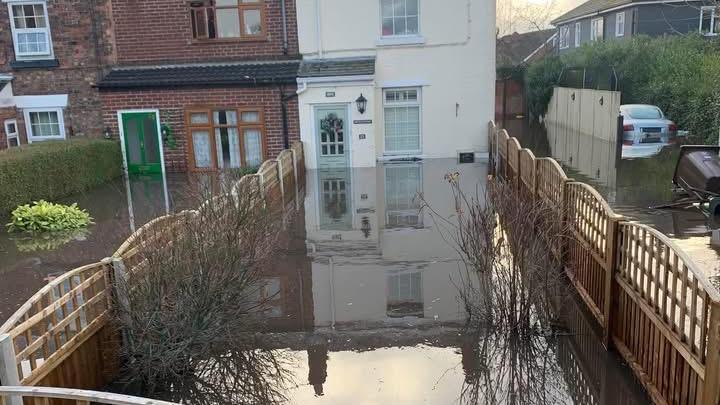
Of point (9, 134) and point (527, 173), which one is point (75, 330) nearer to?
point (527, 173)

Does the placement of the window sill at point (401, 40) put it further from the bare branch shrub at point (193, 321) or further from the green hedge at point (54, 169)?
the bare branch shrub at point (193, 321)

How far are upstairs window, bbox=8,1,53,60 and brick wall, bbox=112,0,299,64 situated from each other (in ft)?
6.47

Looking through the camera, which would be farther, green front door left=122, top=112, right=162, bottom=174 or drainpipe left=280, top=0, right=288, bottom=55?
green front door left=122, top=112, right=162, bottom=174

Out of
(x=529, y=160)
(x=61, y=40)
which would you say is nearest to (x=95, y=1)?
(x=61, y=40)

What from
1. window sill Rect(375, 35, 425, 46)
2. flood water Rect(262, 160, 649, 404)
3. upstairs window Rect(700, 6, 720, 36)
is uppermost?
upstairs window Rect(700, 6, 720, 36)

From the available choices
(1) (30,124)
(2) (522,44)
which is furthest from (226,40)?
(2) (522,44)

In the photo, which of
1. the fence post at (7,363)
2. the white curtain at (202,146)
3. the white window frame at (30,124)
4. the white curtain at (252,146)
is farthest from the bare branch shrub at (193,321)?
the white window frame at (30,124)

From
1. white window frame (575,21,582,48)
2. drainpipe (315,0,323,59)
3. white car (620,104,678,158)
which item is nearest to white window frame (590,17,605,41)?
white window frame (575,21,582,48)

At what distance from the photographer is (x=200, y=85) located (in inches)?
677

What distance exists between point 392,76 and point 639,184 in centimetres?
740

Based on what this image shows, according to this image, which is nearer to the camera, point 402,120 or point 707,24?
point 402,120

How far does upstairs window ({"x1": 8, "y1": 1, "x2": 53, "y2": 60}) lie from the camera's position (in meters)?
17.6

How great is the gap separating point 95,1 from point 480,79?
11.2 metres

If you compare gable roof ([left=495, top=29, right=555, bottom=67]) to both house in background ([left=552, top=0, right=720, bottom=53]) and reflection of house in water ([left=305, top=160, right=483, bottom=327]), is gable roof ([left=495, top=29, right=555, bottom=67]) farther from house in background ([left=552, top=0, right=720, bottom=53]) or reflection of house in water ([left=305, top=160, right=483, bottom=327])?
reflection of house in water ([left=305, top=160, right=483, bottom=327])
